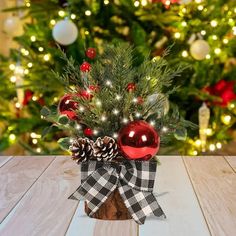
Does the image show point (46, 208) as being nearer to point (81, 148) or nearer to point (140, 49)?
point (81, 148)

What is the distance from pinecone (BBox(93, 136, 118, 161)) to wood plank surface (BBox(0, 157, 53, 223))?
238 millimetres

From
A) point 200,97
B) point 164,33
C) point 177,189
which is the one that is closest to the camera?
point 177,189

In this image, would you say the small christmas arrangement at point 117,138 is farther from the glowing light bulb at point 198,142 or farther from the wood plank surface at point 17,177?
the glowing light bulb at point 198,142

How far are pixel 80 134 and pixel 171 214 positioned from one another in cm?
25

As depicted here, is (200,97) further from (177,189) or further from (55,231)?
(55,231)

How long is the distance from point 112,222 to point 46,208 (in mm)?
162

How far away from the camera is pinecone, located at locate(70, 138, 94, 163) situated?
0.93 meters

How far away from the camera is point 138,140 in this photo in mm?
903

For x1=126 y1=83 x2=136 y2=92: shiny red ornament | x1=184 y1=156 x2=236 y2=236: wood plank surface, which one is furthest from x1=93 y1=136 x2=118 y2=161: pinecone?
x1=184 y1=156 x2=236 y2=236: wood plank surface

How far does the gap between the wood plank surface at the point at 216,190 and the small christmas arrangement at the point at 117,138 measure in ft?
0.38

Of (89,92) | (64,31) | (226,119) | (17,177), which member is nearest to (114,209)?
(89,92)

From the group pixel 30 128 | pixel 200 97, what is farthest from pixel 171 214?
pixel 30 128

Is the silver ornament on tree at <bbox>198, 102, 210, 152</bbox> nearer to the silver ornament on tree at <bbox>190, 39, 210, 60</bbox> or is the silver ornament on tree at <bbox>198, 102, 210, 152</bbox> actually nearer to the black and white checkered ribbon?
the silver ornament on tree at <bbox>190, 39, 210, 60</bbox>

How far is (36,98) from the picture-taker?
2674 mm
